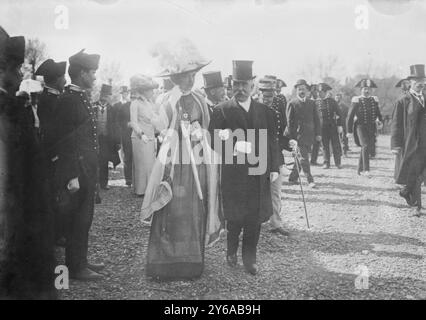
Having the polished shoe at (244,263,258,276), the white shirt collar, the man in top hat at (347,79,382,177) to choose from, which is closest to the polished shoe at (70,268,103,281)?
the polished shoe at (244,263,258,276)

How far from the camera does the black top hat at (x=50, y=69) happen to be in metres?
4.69

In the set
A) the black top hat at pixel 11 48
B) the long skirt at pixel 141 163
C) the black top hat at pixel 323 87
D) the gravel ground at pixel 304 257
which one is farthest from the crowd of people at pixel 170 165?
the black top hat at pixel 323 87

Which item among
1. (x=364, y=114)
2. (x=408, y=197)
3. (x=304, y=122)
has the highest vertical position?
(x=364, y=114)

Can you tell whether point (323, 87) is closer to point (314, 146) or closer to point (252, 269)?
point (314, 146)

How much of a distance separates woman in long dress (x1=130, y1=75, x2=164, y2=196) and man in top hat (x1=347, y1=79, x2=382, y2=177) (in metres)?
5.27

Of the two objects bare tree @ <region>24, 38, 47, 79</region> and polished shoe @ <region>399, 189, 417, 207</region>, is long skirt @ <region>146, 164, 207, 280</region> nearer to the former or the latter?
bare tree @ <region>24, 38, 47, 79</region>

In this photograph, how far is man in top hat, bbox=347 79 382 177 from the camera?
35.4 ft

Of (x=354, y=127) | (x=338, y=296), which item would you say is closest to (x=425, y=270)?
(x=338, y=296)

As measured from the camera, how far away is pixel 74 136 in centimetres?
423

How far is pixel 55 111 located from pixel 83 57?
59 centimetres

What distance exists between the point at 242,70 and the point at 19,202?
2.43 meters

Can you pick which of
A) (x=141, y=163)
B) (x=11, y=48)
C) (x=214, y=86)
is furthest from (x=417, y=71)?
(x=11, y=48)

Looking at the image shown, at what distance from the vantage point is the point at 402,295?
401 centimetres
